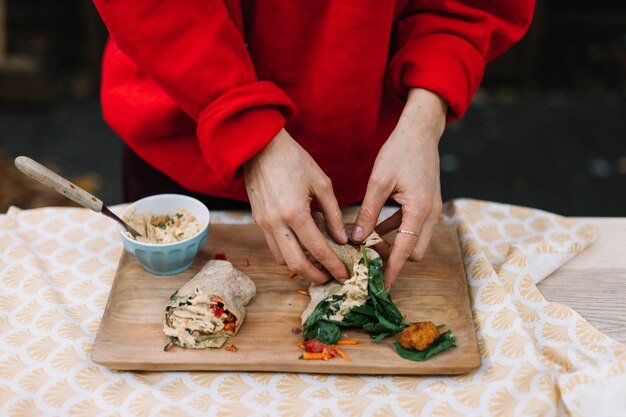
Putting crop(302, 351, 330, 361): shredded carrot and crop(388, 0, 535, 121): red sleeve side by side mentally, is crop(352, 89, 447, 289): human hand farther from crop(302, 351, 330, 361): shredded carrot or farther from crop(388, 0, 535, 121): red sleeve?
crop(302, 351, 330, 361): shredded carrot

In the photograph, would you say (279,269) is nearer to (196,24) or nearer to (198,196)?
(198,196)

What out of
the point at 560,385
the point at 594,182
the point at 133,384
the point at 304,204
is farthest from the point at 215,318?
the point at 594,182

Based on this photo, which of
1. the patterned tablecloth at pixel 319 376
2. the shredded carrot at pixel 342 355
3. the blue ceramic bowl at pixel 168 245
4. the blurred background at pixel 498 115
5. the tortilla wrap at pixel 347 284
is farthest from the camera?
the blurred background at pixel 498 115

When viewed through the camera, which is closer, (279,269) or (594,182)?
(279,269)

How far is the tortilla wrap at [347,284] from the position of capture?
6.27 ft

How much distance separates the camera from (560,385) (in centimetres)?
171

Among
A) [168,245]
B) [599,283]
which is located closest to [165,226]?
[168,245]

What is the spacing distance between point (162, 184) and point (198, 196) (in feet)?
0.45

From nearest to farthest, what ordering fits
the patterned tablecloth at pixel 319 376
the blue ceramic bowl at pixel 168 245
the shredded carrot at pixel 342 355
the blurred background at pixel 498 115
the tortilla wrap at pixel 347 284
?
the patterned tablecloth at pixel 319 376 → the shredded carrot at pixel 342 355 → the tortilla wrap at pixel 347 284 → the blue ceramic bowl at pixel 168 245 → the blurred background at pixel 498 115

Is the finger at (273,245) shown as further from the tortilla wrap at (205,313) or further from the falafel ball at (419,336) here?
the falafel ball at (419,336)

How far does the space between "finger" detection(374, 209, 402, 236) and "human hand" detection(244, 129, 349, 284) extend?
0.21 m

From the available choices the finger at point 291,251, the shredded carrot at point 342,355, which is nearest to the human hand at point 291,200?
the finger at point 291,251

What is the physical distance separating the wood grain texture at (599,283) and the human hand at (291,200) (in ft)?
2.36

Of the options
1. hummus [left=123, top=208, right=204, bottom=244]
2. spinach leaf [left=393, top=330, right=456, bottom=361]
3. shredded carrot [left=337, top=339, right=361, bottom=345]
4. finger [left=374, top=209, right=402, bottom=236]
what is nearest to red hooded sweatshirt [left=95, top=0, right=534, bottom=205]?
hummus [left=123, top=208, right=204, bottom=244]
